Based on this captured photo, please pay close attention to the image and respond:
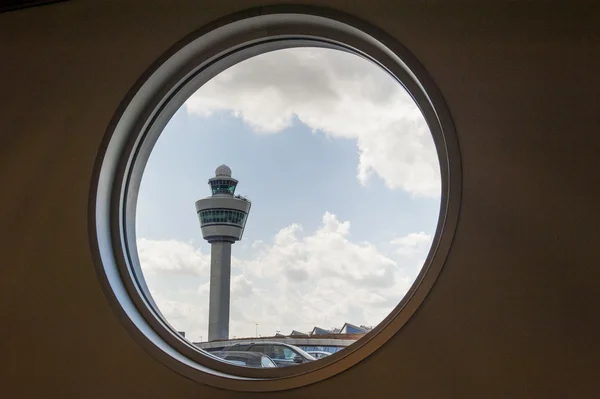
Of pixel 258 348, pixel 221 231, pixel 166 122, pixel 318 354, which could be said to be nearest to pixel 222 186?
pixel 221 231

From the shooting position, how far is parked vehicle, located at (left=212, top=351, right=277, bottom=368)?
1838 mm

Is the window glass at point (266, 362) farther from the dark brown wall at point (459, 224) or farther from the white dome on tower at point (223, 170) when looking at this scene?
the white dome on tower at point (223, 170)

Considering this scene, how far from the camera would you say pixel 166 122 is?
217cm

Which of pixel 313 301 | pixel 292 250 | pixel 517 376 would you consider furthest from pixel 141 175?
pixel 517 376

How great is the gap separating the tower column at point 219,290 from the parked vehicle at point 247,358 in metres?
0.08

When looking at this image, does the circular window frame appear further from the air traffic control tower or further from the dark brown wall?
the air traffic control tower

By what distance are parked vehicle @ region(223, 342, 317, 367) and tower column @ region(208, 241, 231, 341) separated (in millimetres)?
84

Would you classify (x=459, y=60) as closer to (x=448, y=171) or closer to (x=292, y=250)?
(x=448, y=171)

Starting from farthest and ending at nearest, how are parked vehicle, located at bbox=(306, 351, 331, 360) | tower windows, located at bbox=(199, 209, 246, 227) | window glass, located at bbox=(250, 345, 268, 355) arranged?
tower windows, located at bbox=(199, 209, 246, 227), window glass, located at bbox=(250, 345, 268, 355), parked vehicle, located at bbox=(306, 351, 331, 360)

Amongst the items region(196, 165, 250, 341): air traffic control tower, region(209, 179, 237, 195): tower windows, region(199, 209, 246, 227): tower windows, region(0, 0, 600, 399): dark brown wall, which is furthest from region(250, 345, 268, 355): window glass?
region(209, 179, 237, 195): tower windows

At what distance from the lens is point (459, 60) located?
1601 mm

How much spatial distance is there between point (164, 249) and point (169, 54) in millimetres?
789

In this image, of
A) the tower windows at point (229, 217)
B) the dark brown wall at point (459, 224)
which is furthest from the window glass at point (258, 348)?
the tower windows at point (229, 217)

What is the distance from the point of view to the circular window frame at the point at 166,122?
156cm
